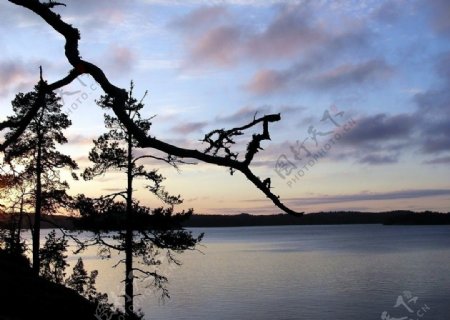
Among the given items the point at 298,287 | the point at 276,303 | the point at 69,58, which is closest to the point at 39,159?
the point at 69,58

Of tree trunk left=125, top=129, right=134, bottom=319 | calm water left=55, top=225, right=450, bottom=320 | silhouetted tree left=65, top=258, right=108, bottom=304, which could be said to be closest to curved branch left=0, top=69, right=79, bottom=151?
tree trunk left=125, top=129, right=134, bottom=319

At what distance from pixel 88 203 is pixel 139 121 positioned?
4347 mm

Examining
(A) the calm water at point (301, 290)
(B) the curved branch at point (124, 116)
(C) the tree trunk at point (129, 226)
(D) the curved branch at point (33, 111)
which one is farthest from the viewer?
(A) the calm water at point (301, 290)

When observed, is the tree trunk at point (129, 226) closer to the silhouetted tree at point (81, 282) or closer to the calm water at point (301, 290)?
the silhouetted tree at point (81, 282)

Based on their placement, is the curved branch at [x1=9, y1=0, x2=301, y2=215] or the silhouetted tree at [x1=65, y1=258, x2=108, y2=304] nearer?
the curved branch at [x1=9, y1=0, x2=301, y2=215]

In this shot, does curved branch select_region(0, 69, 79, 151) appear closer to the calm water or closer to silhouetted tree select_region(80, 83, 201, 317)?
silhouetted tree select_region(80, 83, 201, 317)

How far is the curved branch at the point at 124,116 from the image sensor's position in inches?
102

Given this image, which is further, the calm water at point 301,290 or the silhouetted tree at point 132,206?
the calm water at point 301,290

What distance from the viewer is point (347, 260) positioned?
119125 millimetres

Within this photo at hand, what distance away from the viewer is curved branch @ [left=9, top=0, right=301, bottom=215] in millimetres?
2602

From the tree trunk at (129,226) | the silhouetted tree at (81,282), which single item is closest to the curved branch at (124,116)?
the tree trunk at (129,226)

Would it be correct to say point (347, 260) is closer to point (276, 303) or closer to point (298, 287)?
point (298, 287)

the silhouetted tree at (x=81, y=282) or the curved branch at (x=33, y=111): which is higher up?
the curved branch at (x=33, y=111)

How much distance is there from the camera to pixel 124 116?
278 cm
